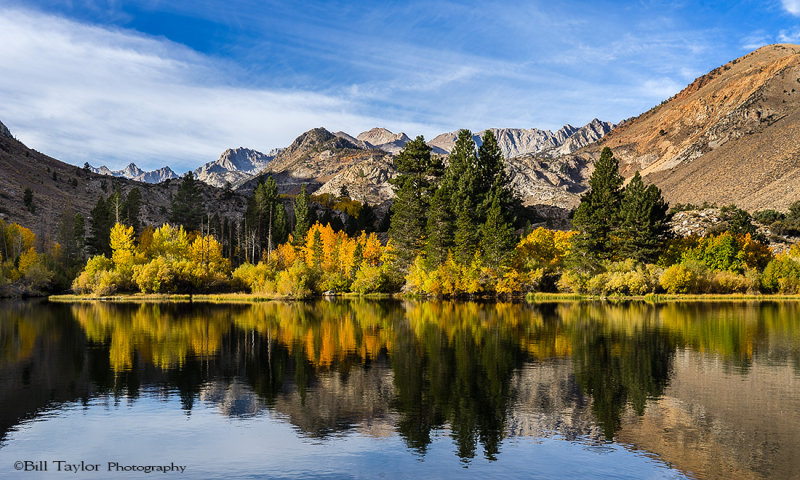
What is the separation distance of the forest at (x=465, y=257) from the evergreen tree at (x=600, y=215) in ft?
0.58

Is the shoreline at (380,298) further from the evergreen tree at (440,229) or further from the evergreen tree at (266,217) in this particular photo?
the evergreen tree at (266,217)

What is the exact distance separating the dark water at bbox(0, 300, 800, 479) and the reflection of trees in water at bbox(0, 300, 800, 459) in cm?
15

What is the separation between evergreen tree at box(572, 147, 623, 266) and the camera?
85062 millimetres

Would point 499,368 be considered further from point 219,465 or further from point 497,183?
point 497,183

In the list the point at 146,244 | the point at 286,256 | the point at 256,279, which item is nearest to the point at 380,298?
the point at 256,279

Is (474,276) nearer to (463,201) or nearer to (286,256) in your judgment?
(463,201)

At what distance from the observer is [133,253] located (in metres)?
97.4

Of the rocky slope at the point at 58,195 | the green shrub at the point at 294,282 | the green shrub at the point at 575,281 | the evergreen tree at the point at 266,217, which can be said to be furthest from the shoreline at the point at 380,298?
the rocky slope at the point at 58,195

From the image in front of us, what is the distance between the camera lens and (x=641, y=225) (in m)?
84.9

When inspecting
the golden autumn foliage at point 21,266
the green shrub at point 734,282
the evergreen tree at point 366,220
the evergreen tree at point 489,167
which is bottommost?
the green shrub at point 734,282

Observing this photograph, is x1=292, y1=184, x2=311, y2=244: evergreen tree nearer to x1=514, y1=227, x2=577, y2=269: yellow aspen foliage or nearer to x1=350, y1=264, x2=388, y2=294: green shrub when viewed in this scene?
→ x1=350, y1=264, x2=388, y2=294: green shrub

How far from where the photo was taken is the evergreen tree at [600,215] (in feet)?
279

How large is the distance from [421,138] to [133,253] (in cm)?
5172

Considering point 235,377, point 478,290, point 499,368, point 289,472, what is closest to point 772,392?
point 499,368
